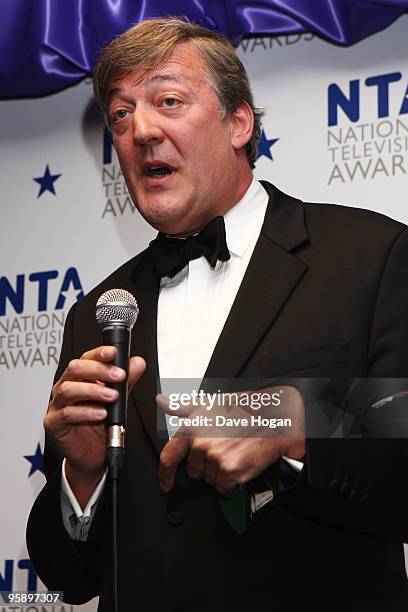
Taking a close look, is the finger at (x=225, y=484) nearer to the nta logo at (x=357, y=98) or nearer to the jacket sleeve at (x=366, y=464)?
the jacket sleeve at (x=366, y=464)

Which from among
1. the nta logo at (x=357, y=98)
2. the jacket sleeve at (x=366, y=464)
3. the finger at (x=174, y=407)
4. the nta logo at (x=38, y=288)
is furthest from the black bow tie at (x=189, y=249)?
the nta logo at (x=38, y=288)

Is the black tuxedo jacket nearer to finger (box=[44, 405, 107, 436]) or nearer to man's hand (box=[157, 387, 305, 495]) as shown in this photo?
man's hand (box=[157, 387, 305, 495])

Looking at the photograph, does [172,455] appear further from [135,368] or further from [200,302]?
[200,302]

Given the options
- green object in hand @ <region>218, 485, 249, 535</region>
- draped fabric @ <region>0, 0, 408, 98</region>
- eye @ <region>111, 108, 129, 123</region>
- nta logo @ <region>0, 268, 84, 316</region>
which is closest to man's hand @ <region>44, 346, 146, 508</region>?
green object in hand @ <region>218, 485, 249, 535</region>

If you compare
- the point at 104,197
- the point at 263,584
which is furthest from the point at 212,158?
the point at 104,197

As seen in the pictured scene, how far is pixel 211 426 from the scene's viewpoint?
4.85ft

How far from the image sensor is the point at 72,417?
5.09 ft

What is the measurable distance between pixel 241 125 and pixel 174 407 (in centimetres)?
90

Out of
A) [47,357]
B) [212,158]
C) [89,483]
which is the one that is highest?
[212,158]

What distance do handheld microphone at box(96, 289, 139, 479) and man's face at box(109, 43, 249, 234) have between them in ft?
1.65

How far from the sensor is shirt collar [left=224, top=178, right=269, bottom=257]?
207 centimetres

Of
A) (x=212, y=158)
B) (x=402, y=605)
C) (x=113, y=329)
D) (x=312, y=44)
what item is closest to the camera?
(x=113, y=329)

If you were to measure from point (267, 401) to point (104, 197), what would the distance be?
65.9 inches

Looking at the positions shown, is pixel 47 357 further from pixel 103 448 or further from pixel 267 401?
pixel 267 401
